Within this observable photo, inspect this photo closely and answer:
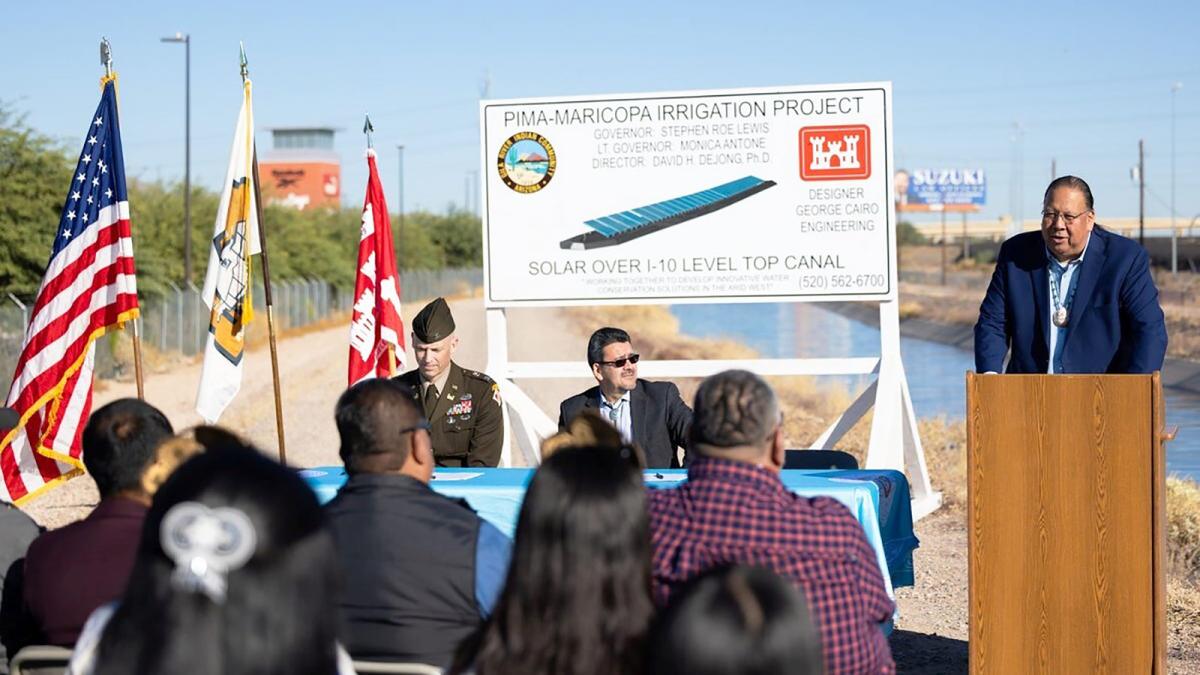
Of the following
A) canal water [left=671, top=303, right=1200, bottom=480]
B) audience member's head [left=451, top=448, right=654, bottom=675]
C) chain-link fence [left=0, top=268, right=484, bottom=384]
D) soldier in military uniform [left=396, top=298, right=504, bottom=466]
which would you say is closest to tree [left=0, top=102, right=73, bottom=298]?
chain-link fence [left=0, top=268, right=484, bottom=384]

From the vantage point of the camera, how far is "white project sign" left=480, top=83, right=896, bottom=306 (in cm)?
973

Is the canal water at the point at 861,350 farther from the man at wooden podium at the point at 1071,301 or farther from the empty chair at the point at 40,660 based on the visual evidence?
the empty chair at the point at 40,660

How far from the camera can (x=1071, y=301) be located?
5766 mm

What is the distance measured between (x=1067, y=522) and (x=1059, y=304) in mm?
1065

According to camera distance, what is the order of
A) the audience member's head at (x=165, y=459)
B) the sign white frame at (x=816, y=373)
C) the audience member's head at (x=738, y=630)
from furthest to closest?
1. the sign white frame at (x=816, y=373)
2. the audience member's head at (x=165, y=459)
3. the audience member's head at (x=738, y=630)

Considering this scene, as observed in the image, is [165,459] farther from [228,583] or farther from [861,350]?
[861,350]

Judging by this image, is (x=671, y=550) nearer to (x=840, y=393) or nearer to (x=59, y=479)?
(x=59, y=479)

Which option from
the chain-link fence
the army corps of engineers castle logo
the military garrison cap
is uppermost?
the army corps of engineers castle logo

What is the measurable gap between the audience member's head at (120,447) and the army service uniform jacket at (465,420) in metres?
3.69

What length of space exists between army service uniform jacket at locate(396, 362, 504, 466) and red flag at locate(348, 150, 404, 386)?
81.8 inches

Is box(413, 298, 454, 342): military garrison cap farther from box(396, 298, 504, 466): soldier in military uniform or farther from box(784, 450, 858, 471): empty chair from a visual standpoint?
box(784, 450, 858, 471): empty chair

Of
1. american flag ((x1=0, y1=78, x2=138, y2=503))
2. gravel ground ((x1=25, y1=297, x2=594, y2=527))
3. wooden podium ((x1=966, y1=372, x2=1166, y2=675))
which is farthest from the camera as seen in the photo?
gravel ground ((x1=25, y1=297, x2=594, y2=527))

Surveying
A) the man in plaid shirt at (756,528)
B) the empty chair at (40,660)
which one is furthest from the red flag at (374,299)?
the man in plaid shirt at (756,528)

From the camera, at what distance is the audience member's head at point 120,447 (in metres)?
3.61
